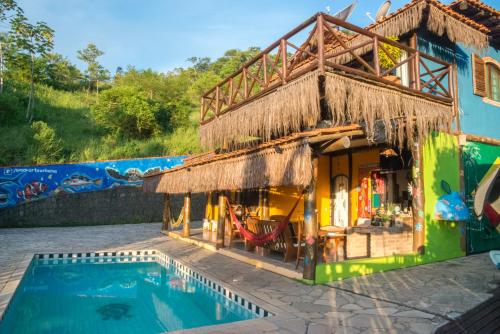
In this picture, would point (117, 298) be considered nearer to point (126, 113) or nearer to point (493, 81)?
point (493, 81)

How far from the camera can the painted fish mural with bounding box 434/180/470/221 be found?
7.53m

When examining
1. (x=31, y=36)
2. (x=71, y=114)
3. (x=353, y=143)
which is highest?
(x=31, y=36)

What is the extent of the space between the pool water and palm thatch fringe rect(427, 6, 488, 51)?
790 centimetres

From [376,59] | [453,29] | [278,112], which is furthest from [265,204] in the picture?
[453,29]

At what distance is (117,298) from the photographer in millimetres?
6934

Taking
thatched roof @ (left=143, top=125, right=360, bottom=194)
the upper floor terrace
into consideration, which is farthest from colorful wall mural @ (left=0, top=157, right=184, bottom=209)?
the upper floor terrace

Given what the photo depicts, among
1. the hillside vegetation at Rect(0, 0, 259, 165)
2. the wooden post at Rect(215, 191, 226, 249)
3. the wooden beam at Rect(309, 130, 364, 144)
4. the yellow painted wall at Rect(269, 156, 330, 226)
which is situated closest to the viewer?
the wooden beam at Rect(309, 130, 364, 144)

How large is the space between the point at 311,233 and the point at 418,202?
3.17 m

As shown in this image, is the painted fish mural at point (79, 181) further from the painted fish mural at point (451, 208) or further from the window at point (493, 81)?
the window at point (493, 81)

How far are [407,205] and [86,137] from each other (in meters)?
21.7

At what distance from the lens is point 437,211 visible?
25.3ft

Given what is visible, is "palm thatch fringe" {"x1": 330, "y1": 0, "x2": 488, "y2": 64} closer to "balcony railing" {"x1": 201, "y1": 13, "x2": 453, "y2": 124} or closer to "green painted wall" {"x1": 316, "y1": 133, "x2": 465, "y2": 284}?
"balcony railing" {"x1": 201, "y1": 13, "x2": 453, "y2": 124}

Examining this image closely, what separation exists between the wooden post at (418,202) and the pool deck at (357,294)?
531 mm

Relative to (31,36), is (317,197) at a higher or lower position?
lower
